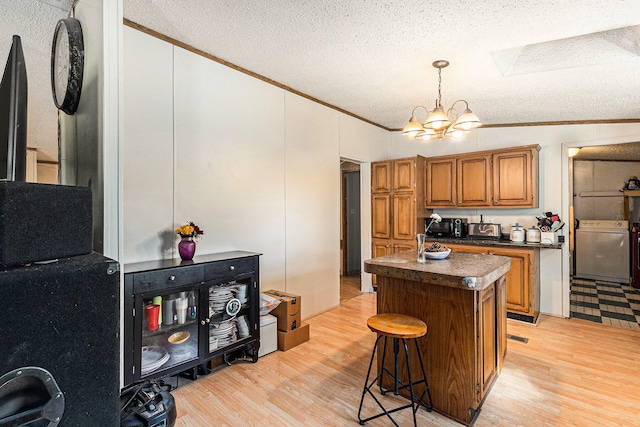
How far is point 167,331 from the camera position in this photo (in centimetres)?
235

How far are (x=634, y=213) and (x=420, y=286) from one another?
21.8 feet

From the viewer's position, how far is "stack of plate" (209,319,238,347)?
2.59 metres

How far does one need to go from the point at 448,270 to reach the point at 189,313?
6.30 ft

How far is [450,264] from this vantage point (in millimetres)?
2340

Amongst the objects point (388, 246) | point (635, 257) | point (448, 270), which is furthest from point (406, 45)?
point (635, 257)

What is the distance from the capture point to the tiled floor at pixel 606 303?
3.95m

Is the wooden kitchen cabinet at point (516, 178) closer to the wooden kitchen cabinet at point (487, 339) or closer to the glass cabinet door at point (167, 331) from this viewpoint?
the wooden kitchen cabinet at point (487, 339)

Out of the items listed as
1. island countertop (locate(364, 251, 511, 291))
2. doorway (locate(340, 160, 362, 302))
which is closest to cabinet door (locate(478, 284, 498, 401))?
island countertop (locate(364, 251, 511, 291))

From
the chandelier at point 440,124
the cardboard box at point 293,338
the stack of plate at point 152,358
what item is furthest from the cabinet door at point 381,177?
the stack of plate at point 152,358

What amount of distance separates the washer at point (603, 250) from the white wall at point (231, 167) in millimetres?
5248

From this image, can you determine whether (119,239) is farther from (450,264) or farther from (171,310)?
(450,264)

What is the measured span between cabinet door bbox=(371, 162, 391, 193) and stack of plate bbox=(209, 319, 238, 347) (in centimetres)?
327

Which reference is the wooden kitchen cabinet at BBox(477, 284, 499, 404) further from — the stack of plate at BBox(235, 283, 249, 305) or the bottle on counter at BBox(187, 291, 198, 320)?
the bottle on counter at BBox(187, 291, 198, 320)

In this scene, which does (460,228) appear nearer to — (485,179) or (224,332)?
(485,179)
